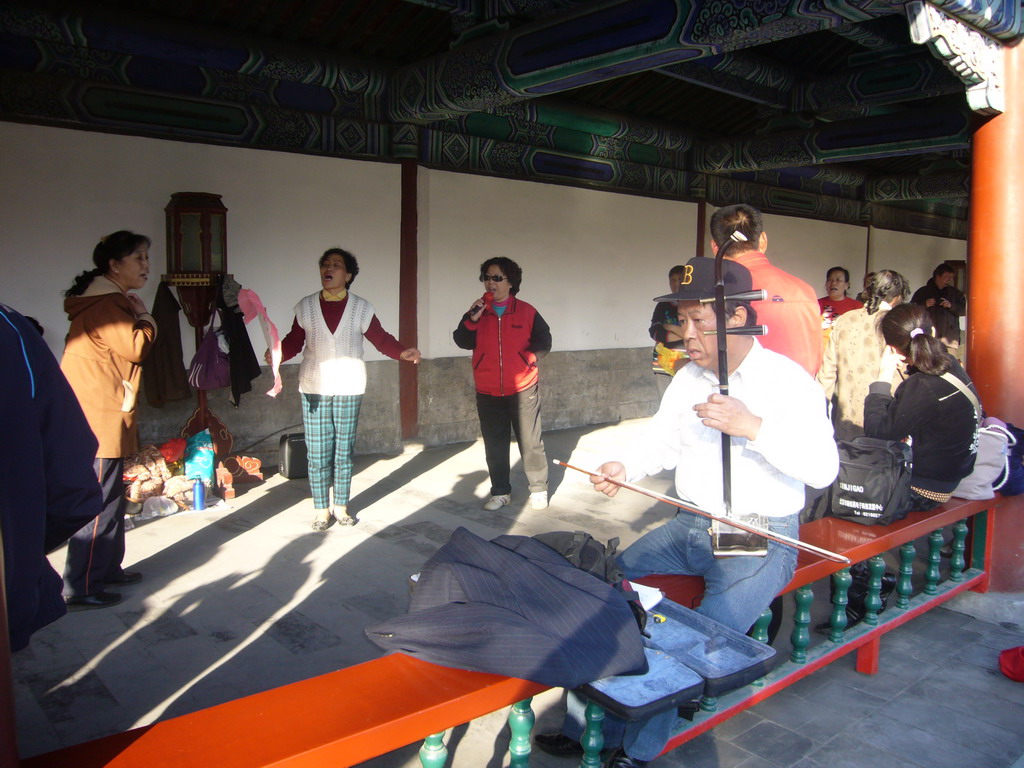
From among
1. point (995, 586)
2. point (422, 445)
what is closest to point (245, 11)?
point (422, 445)

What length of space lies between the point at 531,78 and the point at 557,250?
9.94 ft

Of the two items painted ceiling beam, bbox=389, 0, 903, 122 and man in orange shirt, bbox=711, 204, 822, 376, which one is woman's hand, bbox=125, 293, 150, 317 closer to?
man in orange shirt, bbox=711, 204, 822, 376

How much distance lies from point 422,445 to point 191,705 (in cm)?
444

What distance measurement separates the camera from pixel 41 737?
2.54 m

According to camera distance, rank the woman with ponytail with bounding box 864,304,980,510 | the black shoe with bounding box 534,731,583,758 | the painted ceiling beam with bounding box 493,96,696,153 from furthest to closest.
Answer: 1. the painted ceiling beam with bounding box 493,96,696,153
2. the woman with ponytail with bounding box 864,304,980,510
3. the black shoe with bounding box 534,731,583,758

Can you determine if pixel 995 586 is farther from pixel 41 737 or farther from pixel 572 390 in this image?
pixel 572 390

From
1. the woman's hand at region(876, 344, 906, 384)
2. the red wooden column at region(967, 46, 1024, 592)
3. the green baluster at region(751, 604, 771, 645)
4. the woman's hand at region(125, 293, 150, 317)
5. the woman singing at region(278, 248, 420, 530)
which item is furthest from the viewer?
the woman's hand at region(876, 344, 906, 384)

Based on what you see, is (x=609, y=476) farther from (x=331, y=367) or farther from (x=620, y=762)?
(x=331, y=367)

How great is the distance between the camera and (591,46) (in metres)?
4.85

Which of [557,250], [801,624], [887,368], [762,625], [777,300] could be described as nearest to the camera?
[762,625]

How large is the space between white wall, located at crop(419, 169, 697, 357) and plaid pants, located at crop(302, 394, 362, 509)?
2.59m

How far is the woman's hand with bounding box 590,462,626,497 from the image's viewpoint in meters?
2.44

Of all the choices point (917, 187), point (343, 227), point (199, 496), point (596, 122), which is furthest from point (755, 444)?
point (917, 187)

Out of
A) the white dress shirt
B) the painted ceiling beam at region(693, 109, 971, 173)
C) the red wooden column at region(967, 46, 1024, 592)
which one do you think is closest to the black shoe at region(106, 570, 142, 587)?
the white dress shirt
